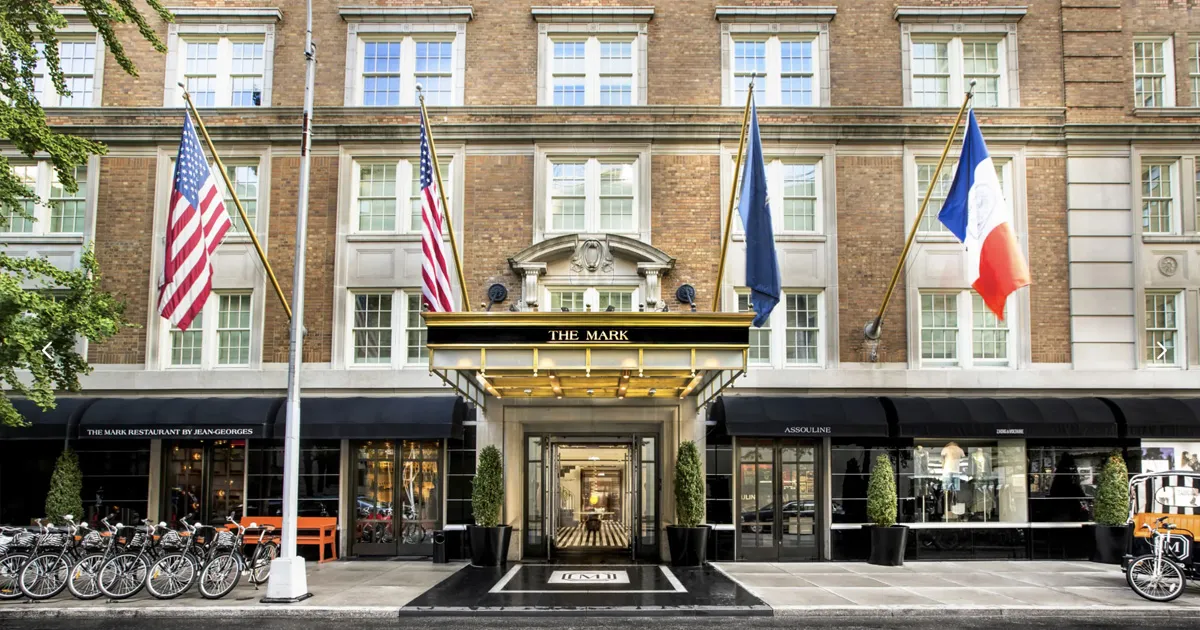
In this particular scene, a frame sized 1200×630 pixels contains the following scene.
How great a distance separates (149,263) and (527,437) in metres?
8.84

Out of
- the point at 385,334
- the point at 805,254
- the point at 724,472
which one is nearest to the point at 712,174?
the point at 805,254

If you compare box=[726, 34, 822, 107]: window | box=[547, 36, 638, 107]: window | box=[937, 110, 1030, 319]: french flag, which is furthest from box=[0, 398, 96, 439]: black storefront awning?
box=[937, 110, 1030, 319]: french flag

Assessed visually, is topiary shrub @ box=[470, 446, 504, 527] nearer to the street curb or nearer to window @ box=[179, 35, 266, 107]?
the street curb

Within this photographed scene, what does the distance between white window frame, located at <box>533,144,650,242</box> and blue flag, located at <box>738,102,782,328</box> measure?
13.6 ft

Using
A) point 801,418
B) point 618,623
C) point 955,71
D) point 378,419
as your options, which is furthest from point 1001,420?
point 378,419

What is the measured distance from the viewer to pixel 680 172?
20.3 metres

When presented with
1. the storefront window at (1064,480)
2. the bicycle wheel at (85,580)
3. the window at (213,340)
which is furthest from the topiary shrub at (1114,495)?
the bicycle wheel at (85,580)

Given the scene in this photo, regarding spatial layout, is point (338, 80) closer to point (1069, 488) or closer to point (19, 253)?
point (19, 253)

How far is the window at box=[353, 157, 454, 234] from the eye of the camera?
2045 centimetres

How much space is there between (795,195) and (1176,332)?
8.58 m

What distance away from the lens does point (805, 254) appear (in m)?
20.2

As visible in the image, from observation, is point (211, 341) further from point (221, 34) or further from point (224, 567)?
point (224, 567)

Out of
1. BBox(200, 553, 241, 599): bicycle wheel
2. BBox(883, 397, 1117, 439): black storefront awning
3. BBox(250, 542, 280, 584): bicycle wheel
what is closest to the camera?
BBox(200, 553, 241, 599): bicycle wheel

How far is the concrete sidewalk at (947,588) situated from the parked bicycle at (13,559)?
11250 mm
